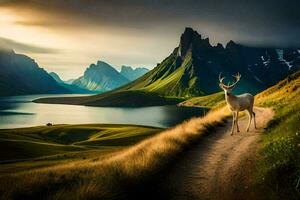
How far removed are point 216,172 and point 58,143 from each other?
286 ft

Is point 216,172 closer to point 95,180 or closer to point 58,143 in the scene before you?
point 95,180

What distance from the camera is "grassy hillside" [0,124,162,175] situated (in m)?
54.5

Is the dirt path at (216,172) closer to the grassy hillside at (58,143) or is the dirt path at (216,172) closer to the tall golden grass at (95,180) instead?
the tall golden grass at (95,180)

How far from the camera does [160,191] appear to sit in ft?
40.1

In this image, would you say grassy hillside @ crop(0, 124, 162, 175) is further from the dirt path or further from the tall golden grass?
the tall golden grass

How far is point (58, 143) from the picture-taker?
96.2 metres

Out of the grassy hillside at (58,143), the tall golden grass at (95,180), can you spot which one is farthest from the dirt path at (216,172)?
the grassy hillside at (58,143)

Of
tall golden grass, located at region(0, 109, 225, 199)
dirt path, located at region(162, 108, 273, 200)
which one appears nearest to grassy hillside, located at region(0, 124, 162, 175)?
dirt path, located at region(162, 108, 273, 200)

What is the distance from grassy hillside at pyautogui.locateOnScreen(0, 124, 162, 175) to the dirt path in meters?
29.0

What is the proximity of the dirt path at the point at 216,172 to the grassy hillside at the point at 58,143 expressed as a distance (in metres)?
29.0

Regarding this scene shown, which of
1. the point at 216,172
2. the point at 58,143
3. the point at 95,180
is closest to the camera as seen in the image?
the point at 95,180

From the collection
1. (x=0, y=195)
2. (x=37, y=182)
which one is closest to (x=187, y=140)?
(x=37, y=182)

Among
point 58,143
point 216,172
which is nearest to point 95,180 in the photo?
point 216,172

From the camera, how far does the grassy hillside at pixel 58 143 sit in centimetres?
5450
